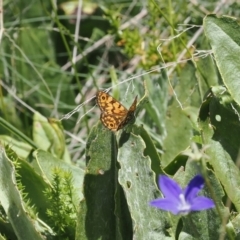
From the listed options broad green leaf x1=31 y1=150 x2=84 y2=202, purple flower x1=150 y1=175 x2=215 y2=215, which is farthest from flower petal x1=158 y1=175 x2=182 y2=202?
broad green leaf x1=31 y1=150 x2=84 y2=202

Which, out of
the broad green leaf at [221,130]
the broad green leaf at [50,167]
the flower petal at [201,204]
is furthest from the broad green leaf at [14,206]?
the flower petal at [201,204]

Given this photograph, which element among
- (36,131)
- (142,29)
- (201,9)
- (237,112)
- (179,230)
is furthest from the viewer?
(142,29)

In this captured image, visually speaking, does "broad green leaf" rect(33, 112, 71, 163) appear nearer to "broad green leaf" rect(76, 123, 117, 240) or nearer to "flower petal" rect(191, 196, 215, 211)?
"broad green leaf" rect(76, 123, 117, 240)

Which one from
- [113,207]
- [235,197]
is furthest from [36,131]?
[235,197]

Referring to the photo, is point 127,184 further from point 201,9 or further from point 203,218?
point 201,9

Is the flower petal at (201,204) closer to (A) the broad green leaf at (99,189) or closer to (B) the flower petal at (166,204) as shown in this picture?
(B) the flower petal at (166,204)

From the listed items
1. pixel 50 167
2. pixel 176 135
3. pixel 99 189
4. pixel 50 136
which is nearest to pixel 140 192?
pixel 99 189
